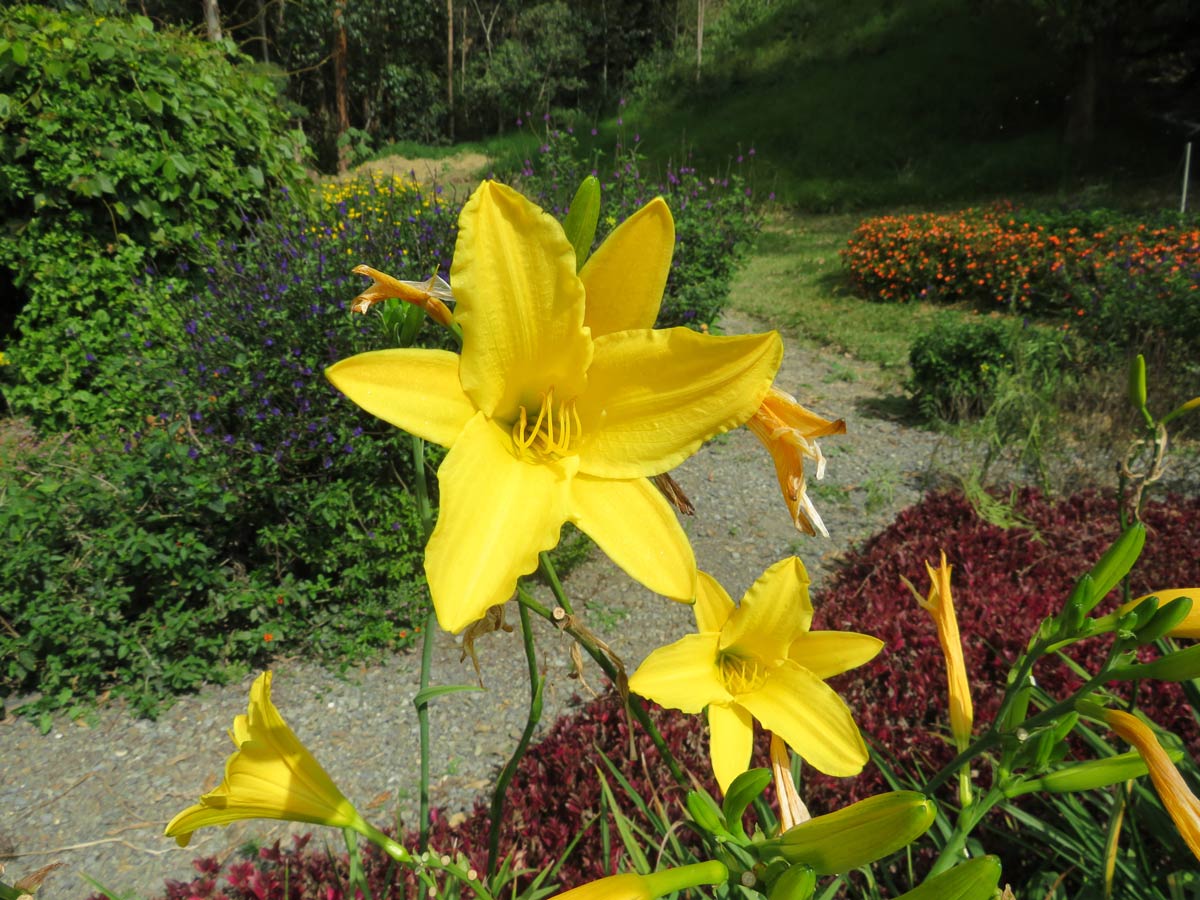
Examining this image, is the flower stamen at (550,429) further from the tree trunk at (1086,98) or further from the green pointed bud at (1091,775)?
the tree trunk at (1086,98)

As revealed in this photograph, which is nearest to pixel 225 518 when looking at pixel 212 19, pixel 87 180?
pixel 87 180

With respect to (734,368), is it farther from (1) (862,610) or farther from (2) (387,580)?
(2) (387,580)

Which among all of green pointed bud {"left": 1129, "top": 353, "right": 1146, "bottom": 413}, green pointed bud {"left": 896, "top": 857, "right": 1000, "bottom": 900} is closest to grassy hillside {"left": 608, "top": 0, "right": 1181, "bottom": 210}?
green pointed bud {"left": 1129, "top": 353, "right": 1146, "bottom": 413}

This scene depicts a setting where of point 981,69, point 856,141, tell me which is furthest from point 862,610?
point 981,69

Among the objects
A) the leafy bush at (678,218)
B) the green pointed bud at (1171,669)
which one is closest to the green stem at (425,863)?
the green pointed bud at (1171,669)

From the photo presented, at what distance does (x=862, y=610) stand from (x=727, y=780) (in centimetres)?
231

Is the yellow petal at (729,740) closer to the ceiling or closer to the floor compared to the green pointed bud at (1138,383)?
closer to the floor

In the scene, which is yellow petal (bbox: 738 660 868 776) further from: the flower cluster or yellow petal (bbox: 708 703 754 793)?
the flower cluster

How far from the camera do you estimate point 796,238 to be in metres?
12.0

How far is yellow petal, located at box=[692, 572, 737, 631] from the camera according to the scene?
2.85 feet

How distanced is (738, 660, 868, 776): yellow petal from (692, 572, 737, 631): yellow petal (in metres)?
0.09

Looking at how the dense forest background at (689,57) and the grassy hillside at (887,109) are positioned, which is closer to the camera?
the dense forest background at (689,57)

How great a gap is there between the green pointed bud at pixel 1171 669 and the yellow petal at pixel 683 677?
0.41 meters

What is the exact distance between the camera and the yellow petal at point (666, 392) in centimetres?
57
